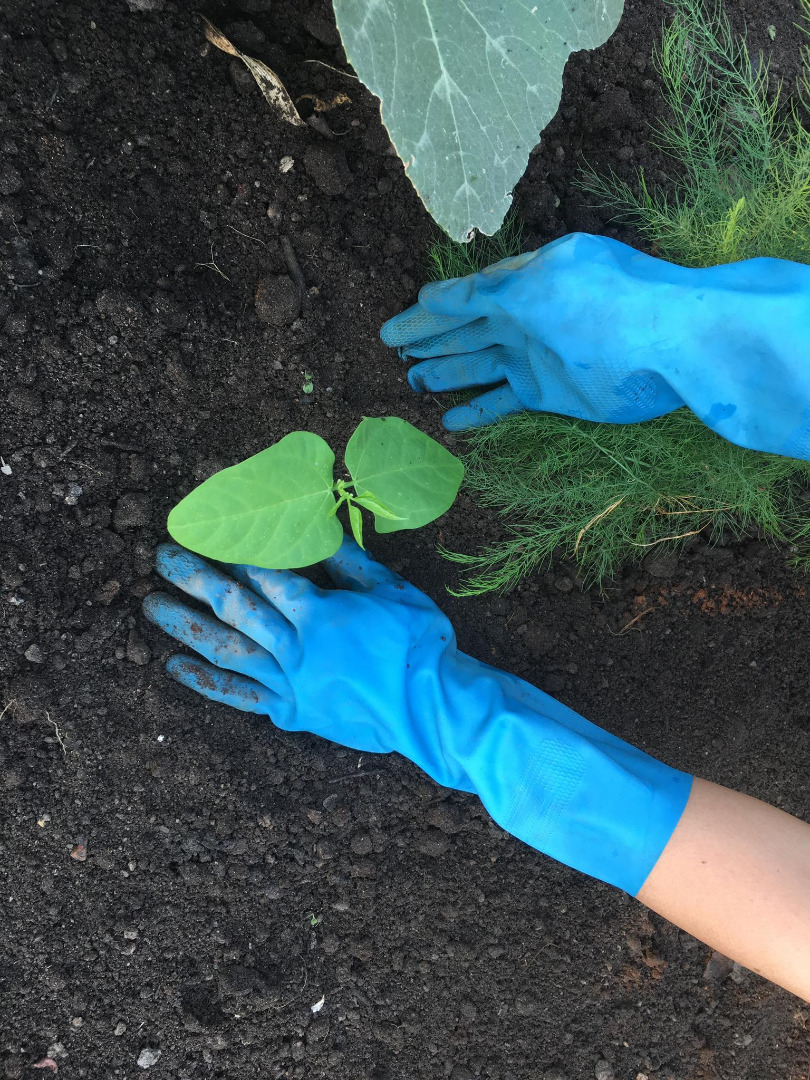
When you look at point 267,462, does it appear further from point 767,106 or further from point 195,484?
point 767,106

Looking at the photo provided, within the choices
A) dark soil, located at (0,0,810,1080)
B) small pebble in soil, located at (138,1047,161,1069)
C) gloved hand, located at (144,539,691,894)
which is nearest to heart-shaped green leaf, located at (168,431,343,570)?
gloved hand, located at (144,539,691,894)

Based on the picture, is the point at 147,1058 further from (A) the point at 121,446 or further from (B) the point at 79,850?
(A) the point at 121,446

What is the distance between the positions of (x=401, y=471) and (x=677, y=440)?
739 mm

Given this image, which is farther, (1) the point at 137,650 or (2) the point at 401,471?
(1) the point at 137,650

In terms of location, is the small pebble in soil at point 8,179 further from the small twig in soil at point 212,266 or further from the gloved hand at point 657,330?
the gloved hand at point 657,330

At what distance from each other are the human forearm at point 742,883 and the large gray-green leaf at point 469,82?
1.24 meters

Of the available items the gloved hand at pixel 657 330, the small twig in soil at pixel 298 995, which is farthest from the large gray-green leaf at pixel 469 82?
the small twig in soil at pixel 298 995

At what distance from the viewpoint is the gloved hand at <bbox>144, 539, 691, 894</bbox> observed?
4.96ft

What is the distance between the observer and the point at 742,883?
1.41 metres

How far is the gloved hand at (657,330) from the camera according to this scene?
1.34m

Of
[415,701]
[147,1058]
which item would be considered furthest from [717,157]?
[147,1058]

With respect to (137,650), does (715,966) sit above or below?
below

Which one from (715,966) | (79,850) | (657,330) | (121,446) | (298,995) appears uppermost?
(657,330)

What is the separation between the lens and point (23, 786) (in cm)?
163
